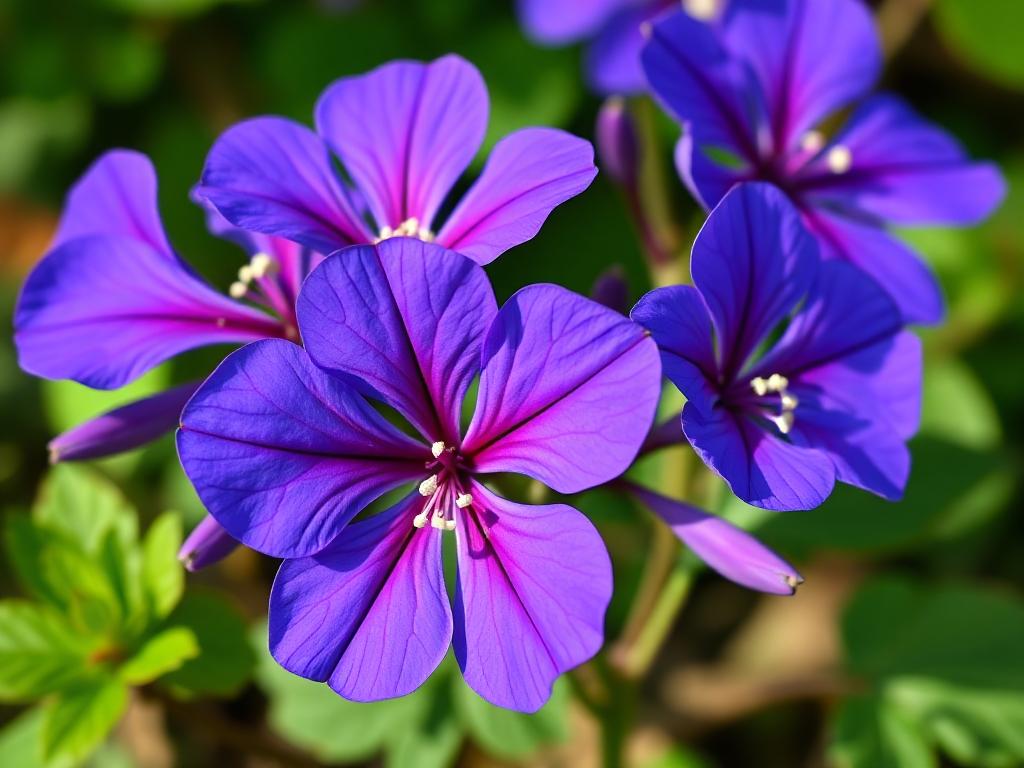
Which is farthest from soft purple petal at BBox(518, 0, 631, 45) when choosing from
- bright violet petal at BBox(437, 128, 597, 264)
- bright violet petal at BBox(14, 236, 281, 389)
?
bright violet petal at BBox(14, 236, 281, 389)

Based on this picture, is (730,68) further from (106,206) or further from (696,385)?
(106,206)

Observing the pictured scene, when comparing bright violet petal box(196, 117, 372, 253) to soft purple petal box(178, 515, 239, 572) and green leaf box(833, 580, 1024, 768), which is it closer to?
soft purple petal box(178, 515, 239, 572)

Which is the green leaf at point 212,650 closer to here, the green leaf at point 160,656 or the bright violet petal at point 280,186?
the green leaf at point 160,656

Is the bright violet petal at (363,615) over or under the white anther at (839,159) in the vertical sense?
under

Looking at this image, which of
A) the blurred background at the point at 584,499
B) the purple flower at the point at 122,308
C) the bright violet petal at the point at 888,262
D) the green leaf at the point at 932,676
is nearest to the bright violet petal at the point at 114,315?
the purple flower at the point at 122,308

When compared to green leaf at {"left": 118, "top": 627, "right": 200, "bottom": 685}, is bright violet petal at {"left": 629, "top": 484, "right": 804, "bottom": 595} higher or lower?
higher

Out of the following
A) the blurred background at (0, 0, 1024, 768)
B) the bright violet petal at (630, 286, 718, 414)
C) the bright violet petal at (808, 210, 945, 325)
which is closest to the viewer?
the bright violet petal at (630, 286, 718, 414)
